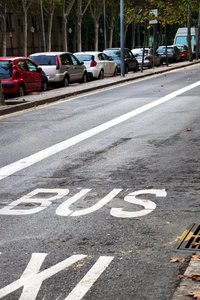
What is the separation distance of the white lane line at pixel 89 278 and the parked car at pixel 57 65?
1922cm

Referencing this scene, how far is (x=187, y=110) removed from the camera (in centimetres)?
1444

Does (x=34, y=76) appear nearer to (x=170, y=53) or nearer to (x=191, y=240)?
(x=191, y=240)

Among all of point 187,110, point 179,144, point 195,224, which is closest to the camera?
point 195,224

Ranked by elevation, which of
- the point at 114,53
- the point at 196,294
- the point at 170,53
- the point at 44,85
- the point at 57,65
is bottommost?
the point at 196,294

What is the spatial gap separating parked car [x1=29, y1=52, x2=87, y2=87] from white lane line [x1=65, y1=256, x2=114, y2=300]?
19.2 m

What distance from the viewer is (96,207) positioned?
5941mm

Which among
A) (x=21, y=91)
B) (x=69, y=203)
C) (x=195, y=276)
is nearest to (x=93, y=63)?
(x=21, y=91)

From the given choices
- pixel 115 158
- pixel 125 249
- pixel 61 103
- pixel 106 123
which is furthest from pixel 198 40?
pixel 125 249

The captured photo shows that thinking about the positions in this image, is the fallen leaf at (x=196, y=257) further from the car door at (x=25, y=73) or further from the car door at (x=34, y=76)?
the car door at (x=34, y=76)

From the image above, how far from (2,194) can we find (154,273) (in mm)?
2950

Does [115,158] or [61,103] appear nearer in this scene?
[115,158]

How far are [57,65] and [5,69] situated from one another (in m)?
4.07

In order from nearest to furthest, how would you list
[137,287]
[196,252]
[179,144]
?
[137,287] → [196,252] → [179,144]

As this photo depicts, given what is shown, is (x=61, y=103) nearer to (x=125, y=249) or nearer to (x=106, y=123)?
(x=106, y=123)
